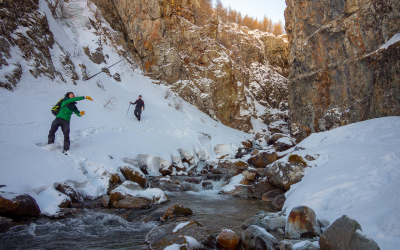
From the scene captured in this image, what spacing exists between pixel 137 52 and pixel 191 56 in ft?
21.2

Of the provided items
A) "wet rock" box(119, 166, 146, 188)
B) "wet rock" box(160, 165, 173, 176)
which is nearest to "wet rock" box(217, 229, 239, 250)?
"wet rock" box(119, 166, 146, 188)

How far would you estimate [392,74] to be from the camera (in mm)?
10656

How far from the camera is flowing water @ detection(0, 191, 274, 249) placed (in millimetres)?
4168

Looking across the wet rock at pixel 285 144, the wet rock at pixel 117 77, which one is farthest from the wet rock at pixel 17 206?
the wet rock at pixel 117 77

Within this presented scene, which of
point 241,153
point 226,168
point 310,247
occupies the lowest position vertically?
point 226,168

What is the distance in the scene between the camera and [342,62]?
14812mm

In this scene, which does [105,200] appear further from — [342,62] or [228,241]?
[342,62]

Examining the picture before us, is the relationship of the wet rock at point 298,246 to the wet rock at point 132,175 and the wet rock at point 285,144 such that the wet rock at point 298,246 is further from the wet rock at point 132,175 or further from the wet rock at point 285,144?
the wet rock at point 285,144

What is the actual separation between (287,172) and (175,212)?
453cm

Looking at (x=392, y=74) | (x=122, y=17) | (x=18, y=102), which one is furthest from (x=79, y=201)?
(x=122, y=17)

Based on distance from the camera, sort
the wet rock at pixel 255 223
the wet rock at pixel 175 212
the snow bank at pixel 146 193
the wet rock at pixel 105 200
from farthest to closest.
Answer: the snow bank at pixel 146 193 → the wet rock at pixel 105 200 → the wet rock at pixel 175 212 → the wet rock at pixel 255 223

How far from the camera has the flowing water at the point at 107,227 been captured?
13.7 ft

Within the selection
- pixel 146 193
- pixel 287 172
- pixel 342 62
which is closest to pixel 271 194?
pixel 287 172

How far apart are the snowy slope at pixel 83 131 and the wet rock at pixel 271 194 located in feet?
17.8
